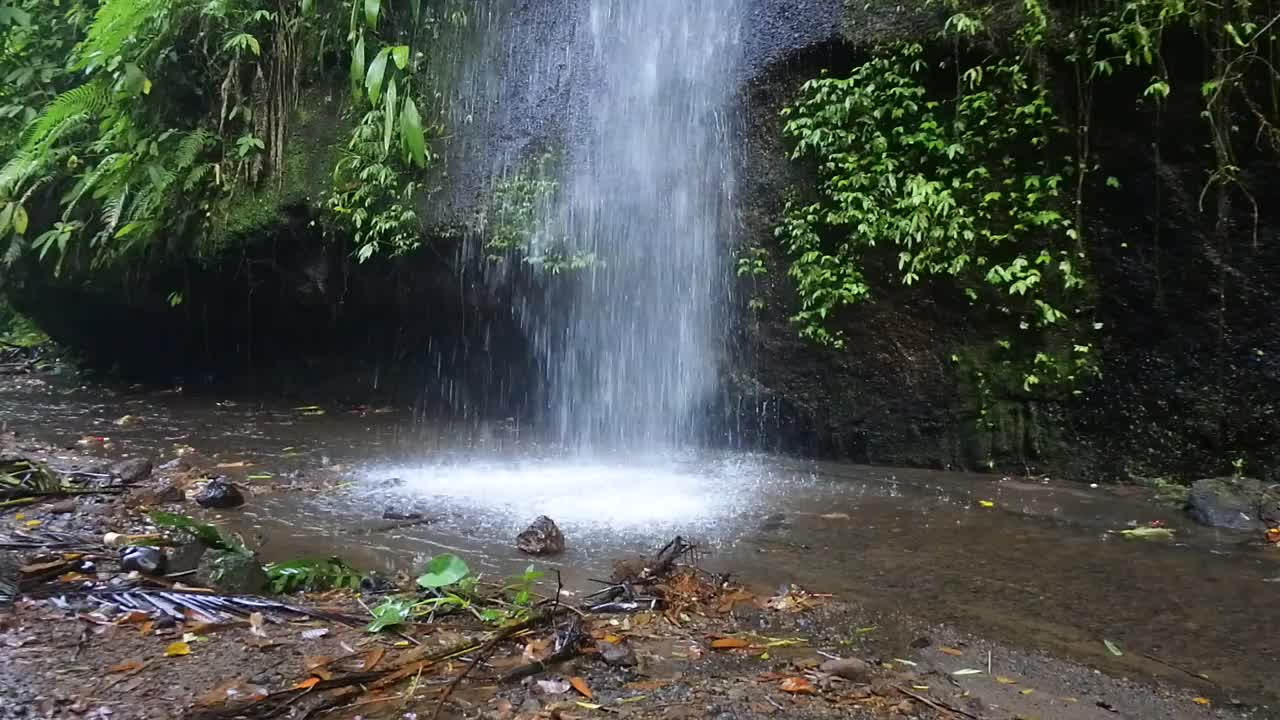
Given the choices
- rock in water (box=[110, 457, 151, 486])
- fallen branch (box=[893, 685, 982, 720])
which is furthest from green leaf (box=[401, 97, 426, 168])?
fallen branch (box=[893, 685, 982, 720])

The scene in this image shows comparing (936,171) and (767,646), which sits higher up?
(936,171)

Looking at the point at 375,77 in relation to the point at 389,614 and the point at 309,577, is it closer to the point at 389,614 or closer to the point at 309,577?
the point at 309,577

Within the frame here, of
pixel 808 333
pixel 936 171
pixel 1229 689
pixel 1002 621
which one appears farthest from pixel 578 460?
pixel 1229 689

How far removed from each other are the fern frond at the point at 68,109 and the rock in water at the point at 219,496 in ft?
18.6

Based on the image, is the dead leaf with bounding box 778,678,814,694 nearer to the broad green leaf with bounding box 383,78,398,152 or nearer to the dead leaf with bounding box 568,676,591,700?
the dead leaf with bounding box 568,676,591,700

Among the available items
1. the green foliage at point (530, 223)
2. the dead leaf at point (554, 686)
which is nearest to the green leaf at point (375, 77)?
the green foliage at point (530, 223)

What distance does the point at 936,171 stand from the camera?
602cm

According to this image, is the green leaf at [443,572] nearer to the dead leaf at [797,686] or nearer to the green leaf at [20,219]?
the dead leaf at [797,686]

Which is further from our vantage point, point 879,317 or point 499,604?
point 879,317

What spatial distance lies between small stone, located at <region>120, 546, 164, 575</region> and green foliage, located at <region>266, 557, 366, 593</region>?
38 centimetres

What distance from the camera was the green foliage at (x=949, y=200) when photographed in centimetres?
569

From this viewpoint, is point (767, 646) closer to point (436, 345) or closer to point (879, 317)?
point (879, 317)

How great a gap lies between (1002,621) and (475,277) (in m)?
6.18

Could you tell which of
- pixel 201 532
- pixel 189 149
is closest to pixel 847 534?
pixel 201 532
